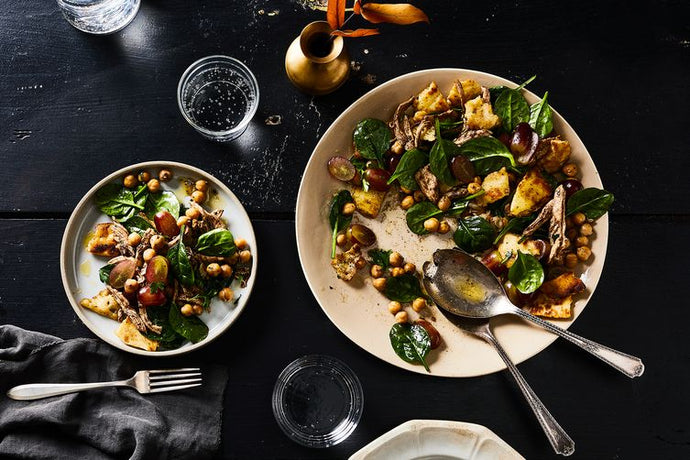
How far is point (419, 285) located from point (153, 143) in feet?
3.08

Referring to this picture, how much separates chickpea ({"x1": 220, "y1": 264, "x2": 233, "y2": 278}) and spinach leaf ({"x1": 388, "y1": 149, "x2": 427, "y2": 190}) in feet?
1.74

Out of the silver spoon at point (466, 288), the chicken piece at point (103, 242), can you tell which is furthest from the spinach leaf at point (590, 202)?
the chicken piece at point (103, 242)

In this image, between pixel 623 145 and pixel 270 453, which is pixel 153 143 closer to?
pixel 270 453

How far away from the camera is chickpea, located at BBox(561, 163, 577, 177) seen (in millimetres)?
1964

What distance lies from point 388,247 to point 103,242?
839 millimetres

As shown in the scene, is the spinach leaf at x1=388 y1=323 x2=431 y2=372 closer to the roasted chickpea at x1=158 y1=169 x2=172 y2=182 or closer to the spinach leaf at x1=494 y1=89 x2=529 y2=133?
the spinach leaf at x1=494 y1=89 x2=529 y2=133

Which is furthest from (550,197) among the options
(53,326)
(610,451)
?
(53,326)

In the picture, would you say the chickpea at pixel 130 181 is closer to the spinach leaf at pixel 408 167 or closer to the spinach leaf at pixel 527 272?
the spinach leaf at pixel 408 167

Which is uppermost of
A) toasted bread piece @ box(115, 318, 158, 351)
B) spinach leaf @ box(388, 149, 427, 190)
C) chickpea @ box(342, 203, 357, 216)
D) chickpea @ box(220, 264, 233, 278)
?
spinach leaf @ box(388, 149, 427, 190)

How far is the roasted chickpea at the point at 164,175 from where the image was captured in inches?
77.9

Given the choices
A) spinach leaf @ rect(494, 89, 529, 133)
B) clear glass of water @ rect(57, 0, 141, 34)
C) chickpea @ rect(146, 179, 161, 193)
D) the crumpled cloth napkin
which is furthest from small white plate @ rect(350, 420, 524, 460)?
clear glass of water @ rect(57, 0, 141, 34)

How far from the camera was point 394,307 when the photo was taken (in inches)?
77.6

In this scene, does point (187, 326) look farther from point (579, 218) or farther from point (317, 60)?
point (579, 218)

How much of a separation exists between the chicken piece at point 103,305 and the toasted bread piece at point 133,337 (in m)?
0.05
